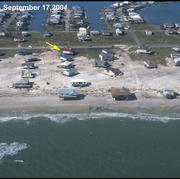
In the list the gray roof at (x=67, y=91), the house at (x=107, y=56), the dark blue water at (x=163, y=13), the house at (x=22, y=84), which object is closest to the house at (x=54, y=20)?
the dark blue water at (x=163, y=13)

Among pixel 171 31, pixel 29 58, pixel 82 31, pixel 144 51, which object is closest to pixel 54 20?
pixel 82 31

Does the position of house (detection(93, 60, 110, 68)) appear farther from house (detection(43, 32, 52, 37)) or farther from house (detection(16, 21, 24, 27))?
house (detection(16, 21, 24, 27))

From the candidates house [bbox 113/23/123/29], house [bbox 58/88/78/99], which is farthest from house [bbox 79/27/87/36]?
house [bbox 58/88/78/99]

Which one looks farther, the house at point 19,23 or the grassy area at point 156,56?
the house at point 19,23

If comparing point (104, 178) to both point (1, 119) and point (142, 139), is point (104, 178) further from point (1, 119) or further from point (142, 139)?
point (1, 119)

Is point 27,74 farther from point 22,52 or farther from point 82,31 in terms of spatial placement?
point 82,31

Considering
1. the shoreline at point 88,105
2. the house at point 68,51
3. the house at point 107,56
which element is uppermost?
the house at point 68,51

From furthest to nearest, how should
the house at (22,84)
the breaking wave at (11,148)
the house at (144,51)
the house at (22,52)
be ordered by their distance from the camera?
the house at (22,52)
the house at (144,51)
the house at (22,84)
the breaking wave at (11,148)

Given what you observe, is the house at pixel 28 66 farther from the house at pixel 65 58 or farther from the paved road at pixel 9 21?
the paved road at pixel 9 21
